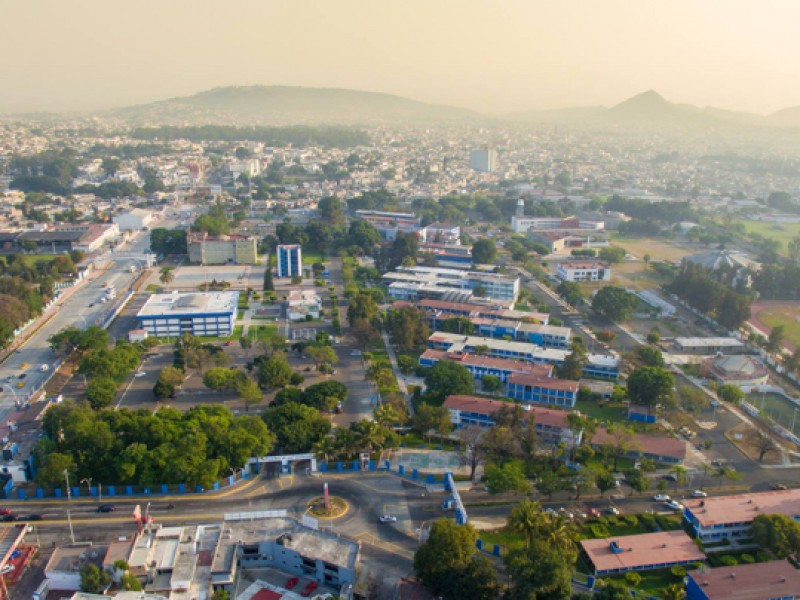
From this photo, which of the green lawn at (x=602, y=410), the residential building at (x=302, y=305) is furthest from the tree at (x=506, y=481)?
the residential building at (x=302, y=305)

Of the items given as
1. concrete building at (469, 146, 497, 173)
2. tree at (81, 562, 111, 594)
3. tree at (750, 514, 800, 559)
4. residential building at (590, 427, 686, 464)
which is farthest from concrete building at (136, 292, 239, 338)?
concrete building at (469, 146, 497, 173)

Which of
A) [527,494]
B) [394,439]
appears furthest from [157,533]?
[527,494]

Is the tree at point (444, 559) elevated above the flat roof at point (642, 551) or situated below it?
above

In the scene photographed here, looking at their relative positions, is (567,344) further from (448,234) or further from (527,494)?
(448,234)

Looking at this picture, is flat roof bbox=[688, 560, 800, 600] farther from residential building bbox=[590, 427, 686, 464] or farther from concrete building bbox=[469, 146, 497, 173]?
concrete building bbox=[469, 146, 497, 173]

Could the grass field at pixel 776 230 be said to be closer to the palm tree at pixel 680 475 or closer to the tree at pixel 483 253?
the tree at pixel 483 253

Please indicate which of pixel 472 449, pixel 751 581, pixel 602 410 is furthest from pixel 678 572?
pixel 602 410
